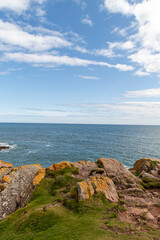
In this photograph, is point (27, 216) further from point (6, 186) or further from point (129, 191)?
point (129, 191)

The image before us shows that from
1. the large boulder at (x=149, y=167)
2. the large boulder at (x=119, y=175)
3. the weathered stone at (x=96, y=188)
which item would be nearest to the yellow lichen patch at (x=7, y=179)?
the weathered stone at (x=96, y=188)

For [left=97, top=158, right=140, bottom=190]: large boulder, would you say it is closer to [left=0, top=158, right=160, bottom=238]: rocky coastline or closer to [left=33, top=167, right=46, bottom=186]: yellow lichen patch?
[left=0, top=158, right=160, bottom=238]: rocky coastline

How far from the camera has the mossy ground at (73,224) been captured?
10.9m

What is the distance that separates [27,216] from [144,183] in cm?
2258

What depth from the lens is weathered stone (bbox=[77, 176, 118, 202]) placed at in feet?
56.0

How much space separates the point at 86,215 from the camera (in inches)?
554

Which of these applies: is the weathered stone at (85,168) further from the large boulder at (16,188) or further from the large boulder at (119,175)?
the large boulder at (16,188)

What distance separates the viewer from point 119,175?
27.4 metres

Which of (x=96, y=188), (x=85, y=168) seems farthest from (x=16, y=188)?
(x=85, y=168)


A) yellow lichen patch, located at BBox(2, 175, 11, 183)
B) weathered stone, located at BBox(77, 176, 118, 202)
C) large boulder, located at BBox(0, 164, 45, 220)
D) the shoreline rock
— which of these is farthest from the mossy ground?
yellow lichen patch, located at BBox(2, 175, 11, 183)

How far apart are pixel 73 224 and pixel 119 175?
17343mm

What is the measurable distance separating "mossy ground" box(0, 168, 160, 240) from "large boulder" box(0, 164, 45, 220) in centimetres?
390

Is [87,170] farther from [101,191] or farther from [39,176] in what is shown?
[101,191]

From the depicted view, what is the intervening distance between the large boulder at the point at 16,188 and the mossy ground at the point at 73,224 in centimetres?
390
